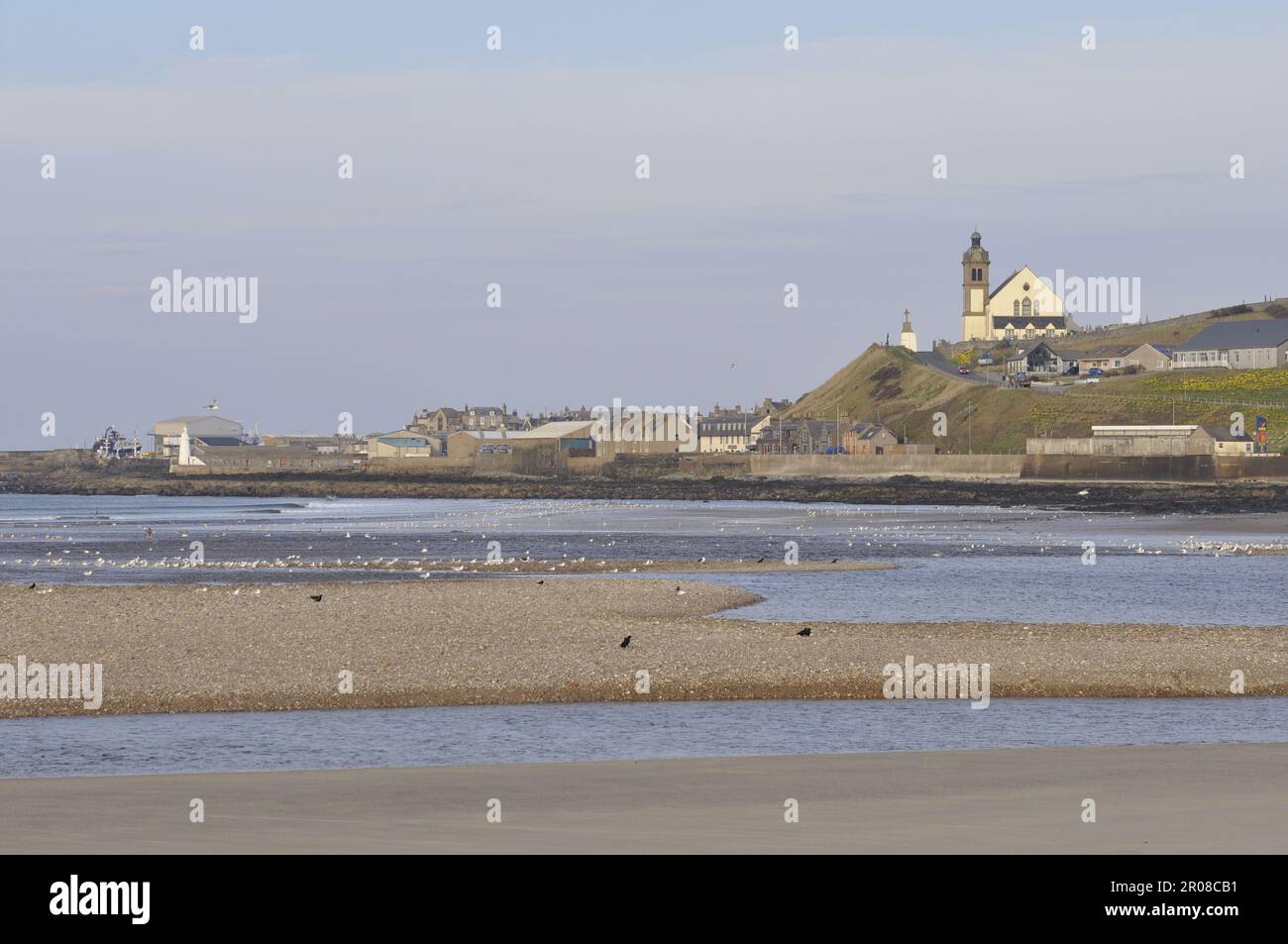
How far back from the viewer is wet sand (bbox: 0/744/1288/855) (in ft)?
49.2

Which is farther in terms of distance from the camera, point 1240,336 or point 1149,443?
point 1240,336

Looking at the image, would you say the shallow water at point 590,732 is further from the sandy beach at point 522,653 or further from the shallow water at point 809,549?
the shallow water at point 809,549

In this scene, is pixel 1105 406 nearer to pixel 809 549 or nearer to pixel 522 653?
pixel 809 549

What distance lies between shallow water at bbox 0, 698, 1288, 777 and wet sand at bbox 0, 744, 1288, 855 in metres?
1.06

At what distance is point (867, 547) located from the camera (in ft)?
223

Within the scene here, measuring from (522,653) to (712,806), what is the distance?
11736mm

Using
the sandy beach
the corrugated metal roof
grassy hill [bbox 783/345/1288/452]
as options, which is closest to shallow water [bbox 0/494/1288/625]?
the sandy beach

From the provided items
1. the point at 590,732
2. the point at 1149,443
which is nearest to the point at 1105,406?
the point at 1149,443

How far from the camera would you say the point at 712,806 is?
17188 millimetres

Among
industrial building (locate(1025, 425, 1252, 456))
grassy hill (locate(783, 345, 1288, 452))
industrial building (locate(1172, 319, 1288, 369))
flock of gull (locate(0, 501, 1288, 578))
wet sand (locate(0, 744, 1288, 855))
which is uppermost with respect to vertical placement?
industrial building (locate(1172, 319, 1288, 369))

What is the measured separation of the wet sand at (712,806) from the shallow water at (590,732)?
106 centimetres

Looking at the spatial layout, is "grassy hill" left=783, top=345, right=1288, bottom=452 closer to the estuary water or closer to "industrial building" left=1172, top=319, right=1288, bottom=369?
"industrial building" left=1172, top=319, right=1288, bottom=369
